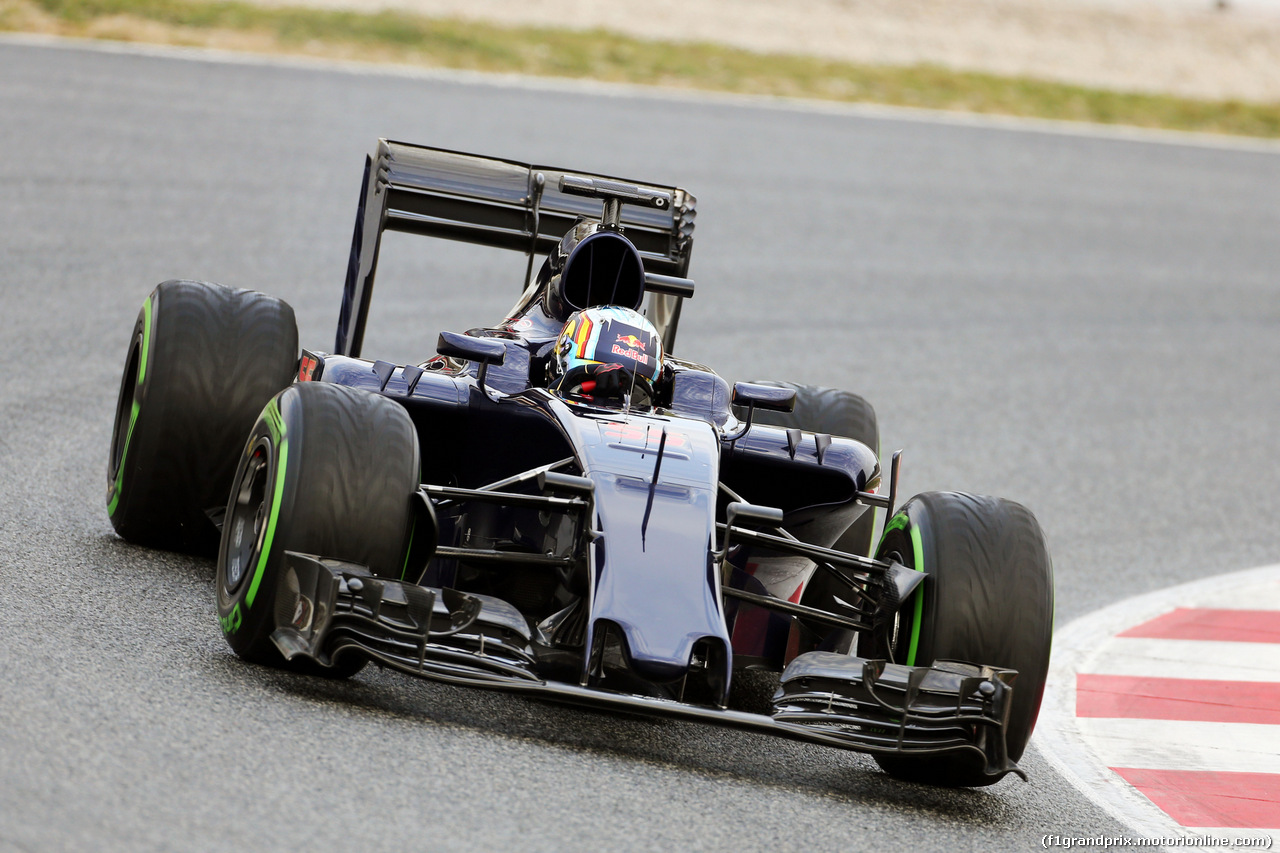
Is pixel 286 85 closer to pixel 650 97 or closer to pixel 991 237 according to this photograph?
pixel 650 97

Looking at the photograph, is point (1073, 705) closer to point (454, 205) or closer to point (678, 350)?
point (454, 205)

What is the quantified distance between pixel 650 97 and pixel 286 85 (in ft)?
15.3

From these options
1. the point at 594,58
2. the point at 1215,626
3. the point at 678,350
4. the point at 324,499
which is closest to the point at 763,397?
the point at 324,499

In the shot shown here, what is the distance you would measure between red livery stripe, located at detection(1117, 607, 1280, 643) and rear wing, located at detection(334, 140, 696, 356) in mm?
2972

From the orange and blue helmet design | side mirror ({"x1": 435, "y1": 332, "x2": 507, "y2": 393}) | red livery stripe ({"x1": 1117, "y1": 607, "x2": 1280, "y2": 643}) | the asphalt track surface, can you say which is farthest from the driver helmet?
red livery stripe ({"x1": 1117, "y1": 607, "x2": 1280, "y2": 643})

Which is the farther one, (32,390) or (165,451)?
(32,390)

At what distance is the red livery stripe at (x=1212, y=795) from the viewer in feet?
17.7

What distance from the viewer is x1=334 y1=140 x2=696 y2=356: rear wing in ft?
24.6

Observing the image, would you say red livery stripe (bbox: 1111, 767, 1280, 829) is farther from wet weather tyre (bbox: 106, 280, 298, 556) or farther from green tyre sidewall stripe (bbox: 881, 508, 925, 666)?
wet weather tyre (bbox: 106, 280, 298, 556)

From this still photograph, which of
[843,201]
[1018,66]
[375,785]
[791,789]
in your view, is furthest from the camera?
[1018,66]

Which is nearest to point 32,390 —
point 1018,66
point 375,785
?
point 375,785

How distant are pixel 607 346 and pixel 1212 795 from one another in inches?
106

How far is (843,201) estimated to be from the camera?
1759cm

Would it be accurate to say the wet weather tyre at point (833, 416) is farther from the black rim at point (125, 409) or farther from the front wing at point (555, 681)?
the black rim at point (125, 409)
